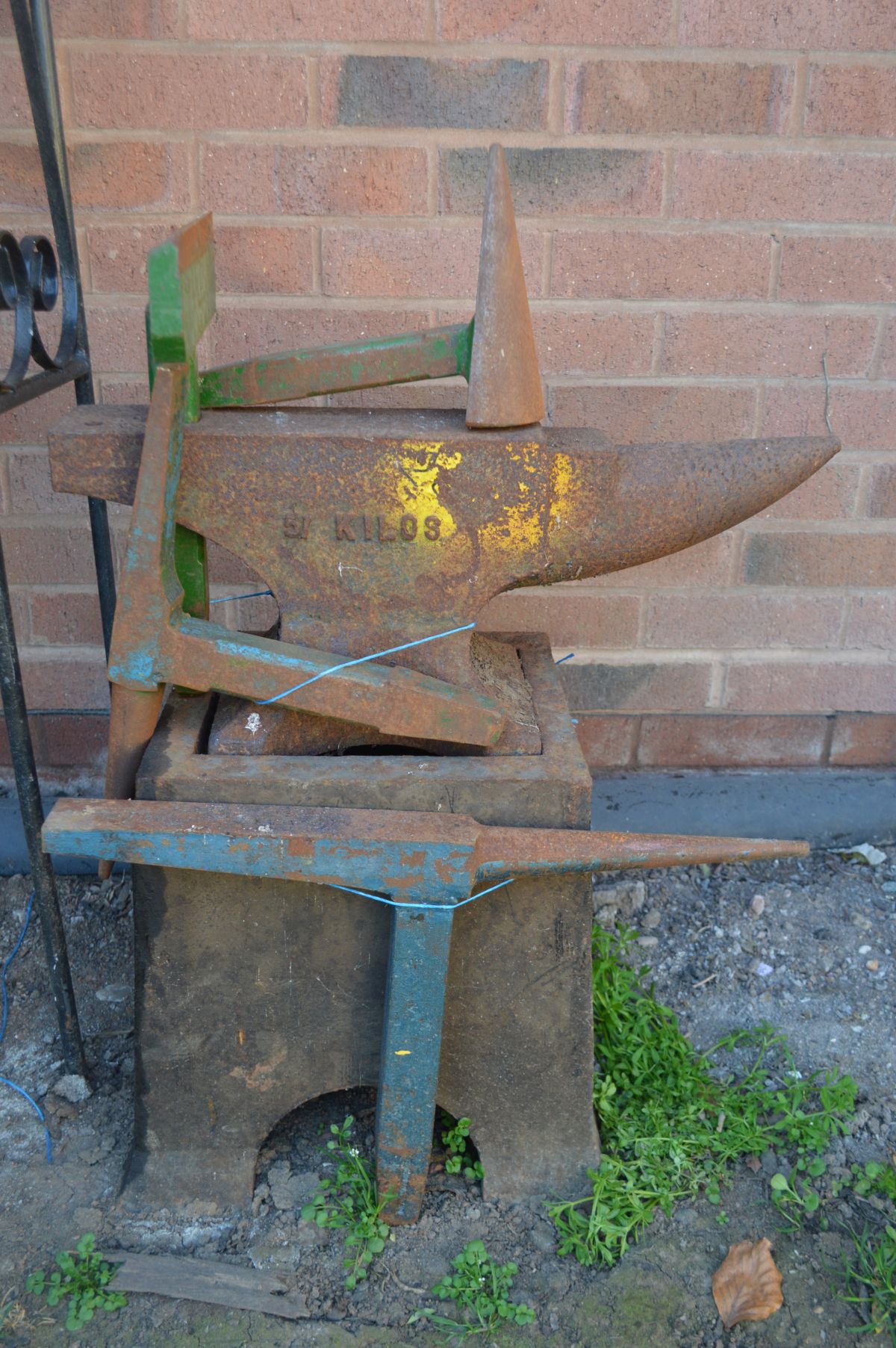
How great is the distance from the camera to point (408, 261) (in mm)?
2281

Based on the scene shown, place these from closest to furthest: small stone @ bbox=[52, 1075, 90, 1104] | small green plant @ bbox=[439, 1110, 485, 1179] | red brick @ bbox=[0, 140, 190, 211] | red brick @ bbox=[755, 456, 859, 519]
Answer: small green plant @ bbox=[439, 1110, 485, 1179]
small stone @ bbox=[52, 1075, 90, 1104]
red brick @ bbox=[0, 140, 190, 211]
red brick @ bbox=[755, 456, 859, 519]

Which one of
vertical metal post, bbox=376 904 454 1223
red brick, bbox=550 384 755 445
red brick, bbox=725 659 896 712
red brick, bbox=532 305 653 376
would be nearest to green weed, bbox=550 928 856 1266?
vertical metal post, bbox=376 904 454 1223

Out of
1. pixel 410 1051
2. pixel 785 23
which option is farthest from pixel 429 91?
pixel 410 1051

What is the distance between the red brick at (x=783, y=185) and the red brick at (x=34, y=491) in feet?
4.73

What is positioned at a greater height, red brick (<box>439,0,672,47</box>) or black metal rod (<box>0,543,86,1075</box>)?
red brick (<box>439,0,672,47</box>)

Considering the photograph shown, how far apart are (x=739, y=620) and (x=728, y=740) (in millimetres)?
320

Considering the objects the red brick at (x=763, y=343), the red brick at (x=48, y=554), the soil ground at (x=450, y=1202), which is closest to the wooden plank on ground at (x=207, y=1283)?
the soil ground at (x=450, y=1202)

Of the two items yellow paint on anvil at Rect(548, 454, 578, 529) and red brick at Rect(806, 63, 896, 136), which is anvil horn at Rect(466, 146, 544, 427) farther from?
red brick at Rect(806, 63, 896, 136)

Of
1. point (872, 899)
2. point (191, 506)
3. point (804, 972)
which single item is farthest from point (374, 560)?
point (872, 899)

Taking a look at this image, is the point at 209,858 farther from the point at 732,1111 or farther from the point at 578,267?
the point at 578,267

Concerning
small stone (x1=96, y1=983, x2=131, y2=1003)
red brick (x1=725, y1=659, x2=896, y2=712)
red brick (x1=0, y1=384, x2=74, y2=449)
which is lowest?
small stone (x1=96, y1=983, x2=131, y2=1003)

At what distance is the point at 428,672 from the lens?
67.2 inches

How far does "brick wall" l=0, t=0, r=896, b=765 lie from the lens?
7.02 feet

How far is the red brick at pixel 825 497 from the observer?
2.51 m
